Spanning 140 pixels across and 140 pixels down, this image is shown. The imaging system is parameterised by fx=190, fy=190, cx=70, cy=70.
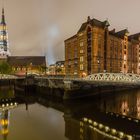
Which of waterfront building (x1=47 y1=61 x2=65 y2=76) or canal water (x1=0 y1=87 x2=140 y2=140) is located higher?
waterfront building (x1=47 y1=61 x2=65 y2=76)

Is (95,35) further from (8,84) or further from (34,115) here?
(8,84)

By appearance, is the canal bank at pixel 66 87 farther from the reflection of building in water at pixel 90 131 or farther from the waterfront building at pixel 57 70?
the waterfront building at pixel 57 70

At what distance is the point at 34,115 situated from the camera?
35625 mm

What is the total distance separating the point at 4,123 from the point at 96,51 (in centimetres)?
4559

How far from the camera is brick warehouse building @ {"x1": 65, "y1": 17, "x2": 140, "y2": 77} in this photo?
67.8 metres

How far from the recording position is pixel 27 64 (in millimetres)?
148125

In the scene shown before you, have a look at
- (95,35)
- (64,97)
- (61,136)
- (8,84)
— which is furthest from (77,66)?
(61,136)

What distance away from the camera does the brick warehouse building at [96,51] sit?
67.8 meters

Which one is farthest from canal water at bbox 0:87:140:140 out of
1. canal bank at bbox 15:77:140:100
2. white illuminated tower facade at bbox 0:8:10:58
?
white illuminated tower facade at bbox 0:8:10:58

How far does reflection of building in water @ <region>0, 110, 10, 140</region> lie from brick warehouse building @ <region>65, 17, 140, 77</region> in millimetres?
38430

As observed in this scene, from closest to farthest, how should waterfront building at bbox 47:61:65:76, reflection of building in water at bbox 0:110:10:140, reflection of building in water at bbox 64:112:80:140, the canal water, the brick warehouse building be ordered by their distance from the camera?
the canal water, reflection of building in water at bbox 64:112:80:140, reflection of building in water at bbox 0:110:10:140, the brick warehouse building, waterfront building at bbox 47:61:65:76

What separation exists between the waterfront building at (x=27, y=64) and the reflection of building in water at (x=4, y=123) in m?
108

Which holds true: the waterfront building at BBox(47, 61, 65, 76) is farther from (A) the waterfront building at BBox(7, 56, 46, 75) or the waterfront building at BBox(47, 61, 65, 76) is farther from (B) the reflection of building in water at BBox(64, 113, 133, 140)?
(B) the reflection of building in water at BBox(64, 113, 133, 140)

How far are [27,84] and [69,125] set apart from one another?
39347mm
